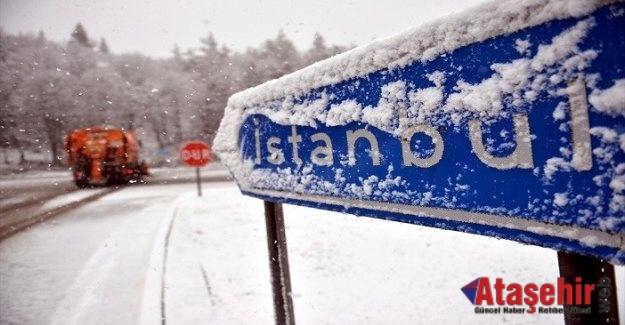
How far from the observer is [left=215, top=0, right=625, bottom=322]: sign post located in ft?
1.66

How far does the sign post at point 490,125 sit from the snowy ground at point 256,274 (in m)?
2.19

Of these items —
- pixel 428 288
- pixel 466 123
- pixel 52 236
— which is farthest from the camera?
pixel 52 236

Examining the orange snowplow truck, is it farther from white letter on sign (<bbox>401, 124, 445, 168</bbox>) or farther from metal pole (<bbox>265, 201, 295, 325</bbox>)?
white letter on sign (<bbox>401, 124, 445, 168</bbox>)

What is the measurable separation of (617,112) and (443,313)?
106 inches

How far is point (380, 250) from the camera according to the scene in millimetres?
4312

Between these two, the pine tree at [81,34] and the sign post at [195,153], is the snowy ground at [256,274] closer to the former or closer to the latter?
the sign post at [195,153]

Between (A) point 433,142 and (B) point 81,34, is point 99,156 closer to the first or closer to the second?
→ (A) point 433,142

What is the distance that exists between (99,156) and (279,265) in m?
18.5

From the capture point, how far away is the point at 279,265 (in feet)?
4.99

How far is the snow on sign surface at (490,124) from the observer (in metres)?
0.51

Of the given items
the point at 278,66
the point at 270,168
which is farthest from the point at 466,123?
the point at 278,66

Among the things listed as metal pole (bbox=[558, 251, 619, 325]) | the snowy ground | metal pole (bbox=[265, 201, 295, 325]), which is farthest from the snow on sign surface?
the snowy ground

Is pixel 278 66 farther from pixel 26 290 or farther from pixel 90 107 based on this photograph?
pixel 26 290

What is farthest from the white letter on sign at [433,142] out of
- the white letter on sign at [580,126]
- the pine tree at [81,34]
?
the pine tree at [81,34]
